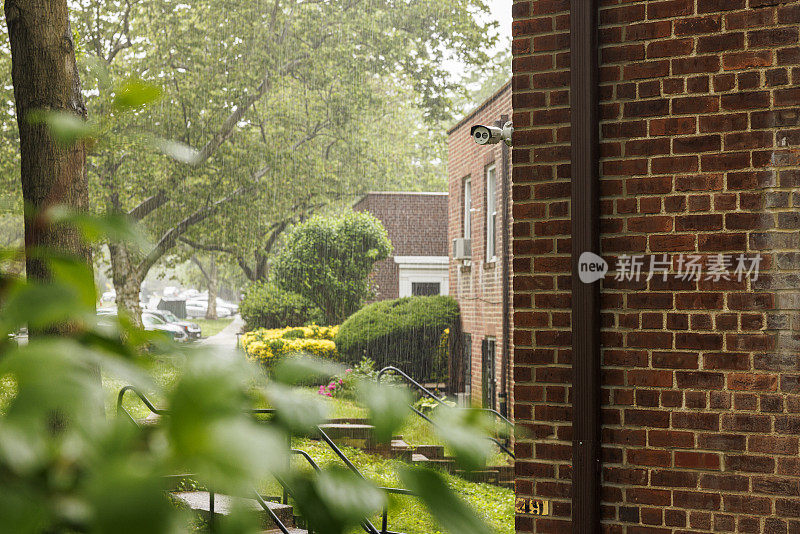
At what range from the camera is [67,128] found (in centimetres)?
41

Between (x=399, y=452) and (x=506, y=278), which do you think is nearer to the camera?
(x=399, y=452)

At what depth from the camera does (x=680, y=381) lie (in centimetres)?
262

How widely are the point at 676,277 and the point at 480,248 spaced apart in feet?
30.9

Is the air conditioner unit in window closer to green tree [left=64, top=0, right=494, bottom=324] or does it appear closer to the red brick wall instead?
green tree [left=64, top=0, right=494, bottom=324]

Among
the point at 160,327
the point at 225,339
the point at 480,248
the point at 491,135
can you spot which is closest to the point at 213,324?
the point at 225,339

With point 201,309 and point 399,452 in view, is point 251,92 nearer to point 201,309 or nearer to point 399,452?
point 399,452

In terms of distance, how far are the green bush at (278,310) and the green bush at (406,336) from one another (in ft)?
8.40

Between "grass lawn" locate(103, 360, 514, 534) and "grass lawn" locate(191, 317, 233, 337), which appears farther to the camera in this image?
"grass lawn" locate(191, 317, 233, 337)

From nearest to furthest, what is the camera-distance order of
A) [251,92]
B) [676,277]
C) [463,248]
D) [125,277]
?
[676,277] < [463,248] < [125,277] < [251,92]

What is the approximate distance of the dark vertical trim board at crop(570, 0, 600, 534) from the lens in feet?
8.61

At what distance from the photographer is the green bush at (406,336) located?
14.4m

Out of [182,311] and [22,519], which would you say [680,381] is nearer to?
[22,519]

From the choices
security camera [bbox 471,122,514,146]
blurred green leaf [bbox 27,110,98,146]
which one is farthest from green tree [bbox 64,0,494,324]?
blurred green leaf [bbox 27,110,98,146]

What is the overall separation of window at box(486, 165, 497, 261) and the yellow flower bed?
390 centimetres
